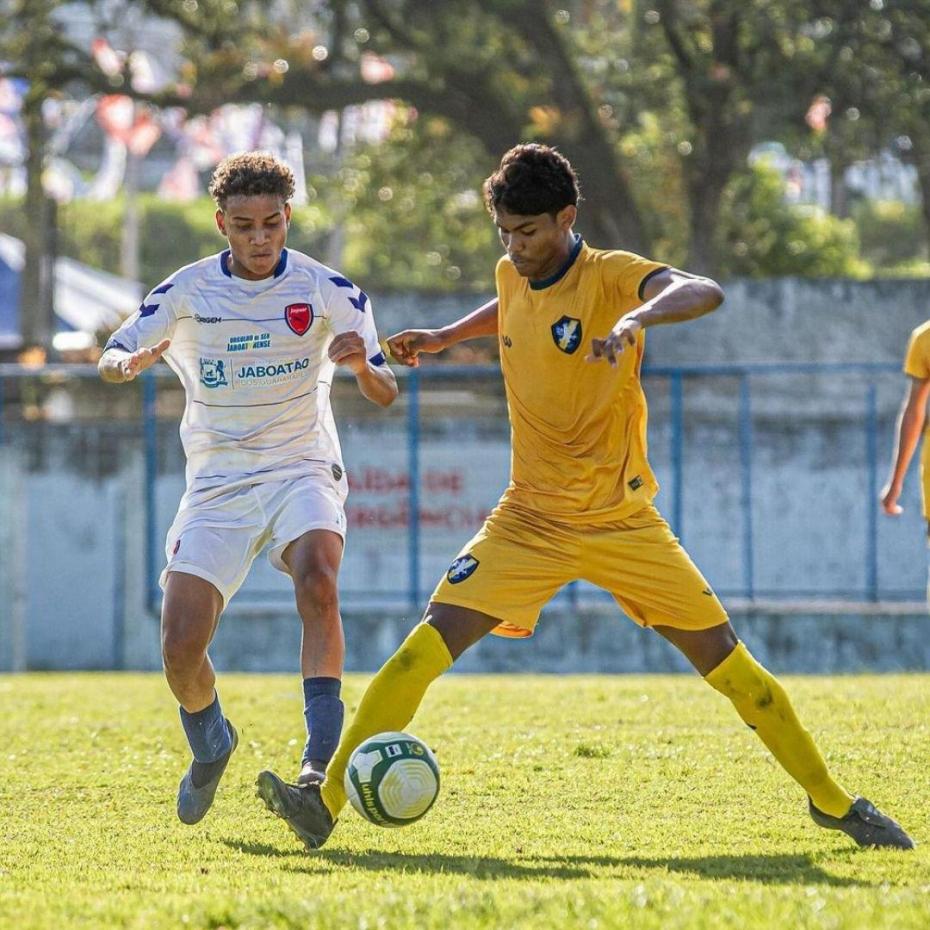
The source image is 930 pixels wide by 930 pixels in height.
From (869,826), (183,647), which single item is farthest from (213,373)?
(869,826)

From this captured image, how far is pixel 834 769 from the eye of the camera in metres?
7.70

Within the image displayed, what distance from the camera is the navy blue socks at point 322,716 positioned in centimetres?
652

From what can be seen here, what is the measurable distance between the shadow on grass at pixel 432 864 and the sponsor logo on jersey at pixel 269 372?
1.63 metres

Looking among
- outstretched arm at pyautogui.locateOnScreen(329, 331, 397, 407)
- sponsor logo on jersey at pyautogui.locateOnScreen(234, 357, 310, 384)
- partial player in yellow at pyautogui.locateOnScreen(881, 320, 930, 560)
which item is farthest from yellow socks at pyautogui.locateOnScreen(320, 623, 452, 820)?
partial player in yellow at pyautogui.locateOnScreen(881, 320, 930, 560)

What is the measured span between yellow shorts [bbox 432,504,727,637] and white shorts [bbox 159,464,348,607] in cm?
74

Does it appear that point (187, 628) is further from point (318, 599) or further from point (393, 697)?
point (393, 697)

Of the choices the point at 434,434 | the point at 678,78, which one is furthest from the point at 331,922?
the point at 678,78

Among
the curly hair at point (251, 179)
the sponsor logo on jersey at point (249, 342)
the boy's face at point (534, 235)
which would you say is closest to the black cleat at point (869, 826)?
the boy's face at point (534, 235)

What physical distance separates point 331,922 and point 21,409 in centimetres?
1616

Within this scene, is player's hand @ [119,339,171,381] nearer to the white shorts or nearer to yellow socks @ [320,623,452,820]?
the white shorts

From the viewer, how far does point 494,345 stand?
21.0 m

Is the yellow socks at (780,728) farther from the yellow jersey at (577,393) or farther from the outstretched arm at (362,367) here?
the outstretched arm at (362,367)

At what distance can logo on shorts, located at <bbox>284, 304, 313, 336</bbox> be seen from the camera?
684 centimetres

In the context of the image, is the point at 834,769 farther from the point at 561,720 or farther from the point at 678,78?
the point at 678,78
